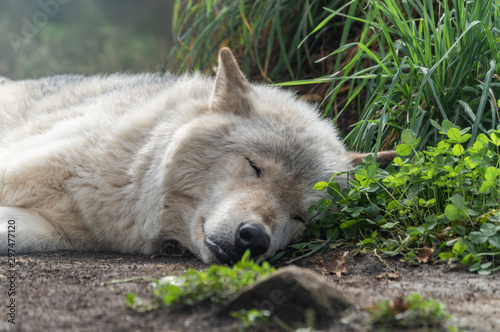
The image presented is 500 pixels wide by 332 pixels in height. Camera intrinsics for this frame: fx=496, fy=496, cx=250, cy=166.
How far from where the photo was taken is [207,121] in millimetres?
2936

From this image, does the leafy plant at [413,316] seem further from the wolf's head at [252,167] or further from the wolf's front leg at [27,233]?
the wolf's front leg at [27,233]

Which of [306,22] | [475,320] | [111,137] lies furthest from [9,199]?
[306,22]

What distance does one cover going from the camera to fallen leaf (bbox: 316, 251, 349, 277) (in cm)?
237

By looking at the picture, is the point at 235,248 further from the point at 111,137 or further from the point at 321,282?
the point at 111,137

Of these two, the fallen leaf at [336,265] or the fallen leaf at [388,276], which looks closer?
the fallen leaf at [388,276]

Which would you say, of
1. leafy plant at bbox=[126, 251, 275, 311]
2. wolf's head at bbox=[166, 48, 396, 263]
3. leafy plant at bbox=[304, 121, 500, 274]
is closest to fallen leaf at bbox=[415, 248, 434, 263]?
leafy plant at bbox=[304, 121, 500, 274]

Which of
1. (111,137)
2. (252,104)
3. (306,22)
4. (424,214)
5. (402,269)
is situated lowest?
(402,269)

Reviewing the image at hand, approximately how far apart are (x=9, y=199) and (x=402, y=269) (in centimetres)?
232

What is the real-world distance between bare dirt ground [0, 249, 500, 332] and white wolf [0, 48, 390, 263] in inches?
7.0

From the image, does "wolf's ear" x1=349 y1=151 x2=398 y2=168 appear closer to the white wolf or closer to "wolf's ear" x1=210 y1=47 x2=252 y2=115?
the white wolf

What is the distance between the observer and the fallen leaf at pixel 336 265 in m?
2.37

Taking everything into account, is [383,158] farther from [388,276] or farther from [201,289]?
[201,289]

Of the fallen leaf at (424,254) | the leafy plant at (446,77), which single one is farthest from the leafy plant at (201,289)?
the leafy plant at (446,77)

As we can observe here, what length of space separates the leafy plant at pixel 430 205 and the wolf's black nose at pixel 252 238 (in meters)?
0.48
